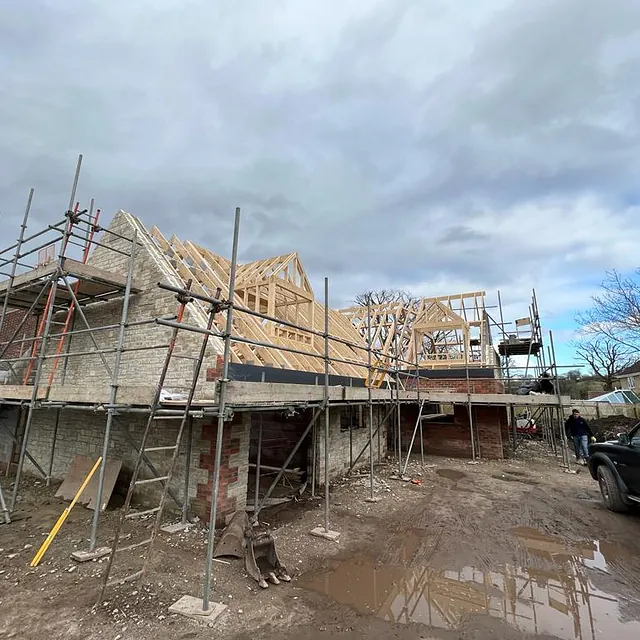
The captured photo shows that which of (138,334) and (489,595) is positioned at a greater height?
(138,334)

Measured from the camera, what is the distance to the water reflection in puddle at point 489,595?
3.64 metres

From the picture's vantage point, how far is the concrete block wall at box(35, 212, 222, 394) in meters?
6.90

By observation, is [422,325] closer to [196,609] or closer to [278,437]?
[278,437]

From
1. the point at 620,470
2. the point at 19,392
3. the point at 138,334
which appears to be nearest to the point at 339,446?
the point at 138,334

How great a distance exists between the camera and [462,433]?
13562mm

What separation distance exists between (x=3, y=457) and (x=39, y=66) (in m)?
10.1

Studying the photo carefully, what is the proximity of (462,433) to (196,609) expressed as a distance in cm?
1197

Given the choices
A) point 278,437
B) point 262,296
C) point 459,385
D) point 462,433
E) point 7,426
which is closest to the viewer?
point 262,296

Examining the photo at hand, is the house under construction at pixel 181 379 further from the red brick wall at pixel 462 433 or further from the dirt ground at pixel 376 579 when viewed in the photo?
the dirt ground at pixel 376 579

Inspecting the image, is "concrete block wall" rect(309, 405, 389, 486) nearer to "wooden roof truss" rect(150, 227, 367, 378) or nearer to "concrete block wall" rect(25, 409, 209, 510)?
"wooden roof truss" rect(150, 227, 367, 378)

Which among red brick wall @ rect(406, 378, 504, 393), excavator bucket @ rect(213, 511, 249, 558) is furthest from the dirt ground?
red brick wall @ rect(406, 378, 504, 393)

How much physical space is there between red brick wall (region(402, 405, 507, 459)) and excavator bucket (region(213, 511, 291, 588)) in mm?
10285

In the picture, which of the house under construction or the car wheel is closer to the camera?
the house under construction

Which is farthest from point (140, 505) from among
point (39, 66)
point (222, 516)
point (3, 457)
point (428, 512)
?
point (39, 66)
